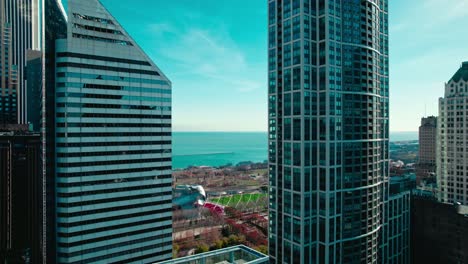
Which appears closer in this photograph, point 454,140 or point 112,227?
point 112,227

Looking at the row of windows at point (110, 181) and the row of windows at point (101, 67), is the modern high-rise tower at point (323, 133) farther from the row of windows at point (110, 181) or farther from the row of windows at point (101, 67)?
the row of windows at point (101, 67)

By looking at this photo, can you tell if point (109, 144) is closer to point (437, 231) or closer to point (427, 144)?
point (437, 231)

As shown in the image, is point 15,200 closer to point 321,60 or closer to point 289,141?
point 289,141

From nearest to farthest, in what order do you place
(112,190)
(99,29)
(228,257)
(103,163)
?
(228,257), (103,163), (112,190), (99,29)

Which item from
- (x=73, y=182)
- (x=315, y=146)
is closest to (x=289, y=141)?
(x=315, y=146)

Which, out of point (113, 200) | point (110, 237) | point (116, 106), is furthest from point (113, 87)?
point (110, 237)

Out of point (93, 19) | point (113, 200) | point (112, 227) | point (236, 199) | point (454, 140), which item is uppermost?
point (93, 19)
